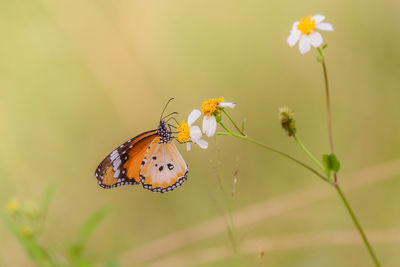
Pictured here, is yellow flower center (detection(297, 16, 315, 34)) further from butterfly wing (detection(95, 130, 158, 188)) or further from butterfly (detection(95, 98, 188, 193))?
butterfly wing (detection(95, 130, 158, 188))

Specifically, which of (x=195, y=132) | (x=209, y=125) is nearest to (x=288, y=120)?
(x=209, y=125)

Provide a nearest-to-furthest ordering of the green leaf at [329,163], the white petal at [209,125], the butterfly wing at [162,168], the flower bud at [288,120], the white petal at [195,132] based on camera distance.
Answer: the green leaf at [329,163] < the flower bud at [288,120] < the white petal at [209,125] < the white petal at [195,132] < the butterfly wing at [162,168]

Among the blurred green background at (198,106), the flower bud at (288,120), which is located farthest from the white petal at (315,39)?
the blurred green background at (198,106)

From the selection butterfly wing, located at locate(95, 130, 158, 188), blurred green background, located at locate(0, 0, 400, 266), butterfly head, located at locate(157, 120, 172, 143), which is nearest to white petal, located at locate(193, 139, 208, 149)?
butterfly head, located at locate(157, 120, 172, 143)

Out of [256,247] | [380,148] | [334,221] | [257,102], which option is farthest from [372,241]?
[257,102]

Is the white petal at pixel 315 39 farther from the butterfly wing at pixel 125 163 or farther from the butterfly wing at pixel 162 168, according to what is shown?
the butterfly wing at pixel 125 163

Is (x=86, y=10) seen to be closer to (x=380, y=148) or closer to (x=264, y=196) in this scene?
(x=264, y=196)
